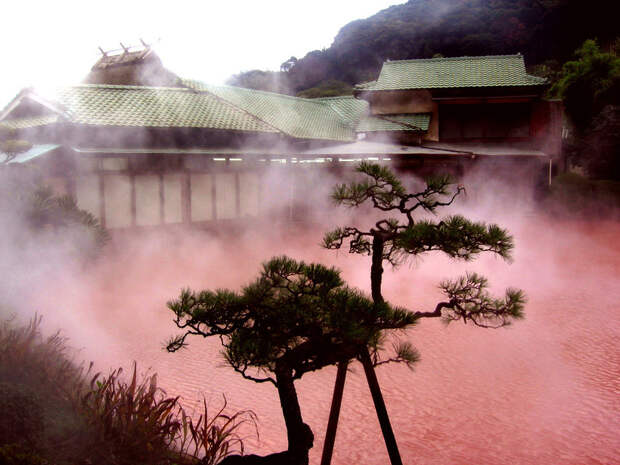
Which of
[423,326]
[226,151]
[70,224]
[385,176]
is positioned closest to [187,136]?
[226,151]

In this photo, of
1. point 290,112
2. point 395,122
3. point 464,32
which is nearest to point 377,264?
point 290,112

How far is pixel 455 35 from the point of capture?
18.1 metres

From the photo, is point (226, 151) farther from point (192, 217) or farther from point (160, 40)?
point (160, 40)

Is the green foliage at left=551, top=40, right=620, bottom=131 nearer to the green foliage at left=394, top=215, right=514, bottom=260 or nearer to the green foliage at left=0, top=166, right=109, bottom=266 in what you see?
the green foliage at left=0, top=166, right=109, bottom=266

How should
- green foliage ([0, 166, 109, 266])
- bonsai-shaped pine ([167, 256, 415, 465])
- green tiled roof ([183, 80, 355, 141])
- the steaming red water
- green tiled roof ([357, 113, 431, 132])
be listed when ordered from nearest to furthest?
bonsai-shaped pine ([167, 256, 415, 465]) → the steaming red water → green foliage ([0, 166, 109, 266]) → green tiled roof ([183, 80, 355, 141]) → green tiled roof ([357, 113, 431, 132])

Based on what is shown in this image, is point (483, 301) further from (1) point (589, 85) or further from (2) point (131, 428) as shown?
(1) point (589, 85)

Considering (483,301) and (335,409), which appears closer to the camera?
(483,301)

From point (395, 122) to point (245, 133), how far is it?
14.2 feet

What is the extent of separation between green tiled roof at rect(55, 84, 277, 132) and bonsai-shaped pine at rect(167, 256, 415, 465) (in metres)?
6.66

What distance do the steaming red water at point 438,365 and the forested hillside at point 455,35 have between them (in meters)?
11.9

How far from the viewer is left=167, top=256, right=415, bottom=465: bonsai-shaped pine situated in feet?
6.65

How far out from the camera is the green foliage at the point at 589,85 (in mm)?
15773

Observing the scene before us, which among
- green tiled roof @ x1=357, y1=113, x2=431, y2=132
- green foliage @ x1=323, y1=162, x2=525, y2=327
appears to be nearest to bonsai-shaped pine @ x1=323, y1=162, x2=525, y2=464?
green foliage @ x1=323, y1=162, x2=525, y2=327

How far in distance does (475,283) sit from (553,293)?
504 cm
